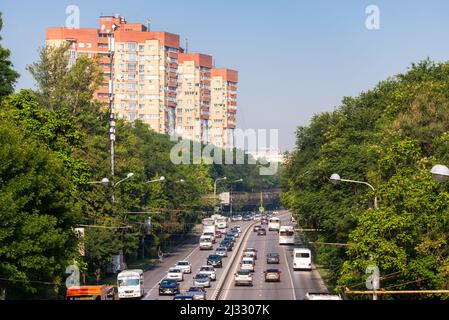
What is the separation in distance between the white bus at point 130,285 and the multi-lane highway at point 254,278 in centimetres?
173

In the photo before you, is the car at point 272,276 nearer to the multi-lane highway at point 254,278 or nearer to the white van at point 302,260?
the multi-lane highway at point 254,278

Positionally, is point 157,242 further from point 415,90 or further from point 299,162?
point 415,90

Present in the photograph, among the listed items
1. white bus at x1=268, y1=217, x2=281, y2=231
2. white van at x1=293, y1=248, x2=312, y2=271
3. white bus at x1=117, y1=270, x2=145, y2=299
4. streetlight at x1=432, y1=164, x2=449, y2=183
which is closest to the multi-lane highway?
white van at x1=293, y1=248, x2=312, y2=271

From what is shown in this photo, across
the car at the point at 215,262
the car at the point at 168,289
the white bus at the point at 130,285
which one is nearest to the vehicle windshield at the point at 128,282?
the white bus at the point at 130,285

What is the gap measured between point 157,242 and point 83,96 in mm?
19935

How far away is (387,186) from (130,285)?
23346 millimetres

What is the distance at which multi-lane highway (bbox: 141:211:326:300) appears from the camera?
69.8 m

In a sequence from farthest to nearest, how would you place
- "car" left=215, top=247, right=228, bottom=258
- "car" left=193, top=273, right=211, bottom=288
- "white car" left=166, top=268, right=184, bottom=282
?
"car" left=215, top=247, right=228, bottom=258 → "white car" left=166, top=268, right=184, bottom=282 → "car" left=193, top=273, right=211, bottom=288

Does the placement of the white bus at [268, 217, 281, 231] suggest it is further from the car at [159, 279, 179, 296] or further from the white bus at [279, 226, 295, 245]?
the car at [159, 279, 179, 296]

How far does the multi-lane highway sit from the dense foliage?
441cm

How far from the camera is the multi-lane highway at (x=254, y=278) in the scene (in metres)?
69.8

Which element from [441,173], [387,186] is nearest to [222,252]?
[387,186]

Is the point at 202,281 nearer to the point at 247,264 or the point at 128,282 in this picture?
the point at 128,282
